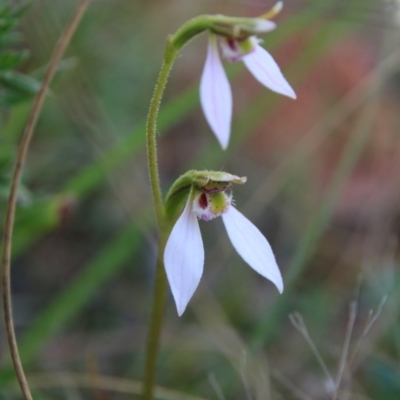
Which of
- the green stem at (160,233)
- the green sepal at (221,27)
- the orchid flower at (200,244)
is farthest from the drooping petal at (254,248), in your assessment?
the green sepal at (221,27)

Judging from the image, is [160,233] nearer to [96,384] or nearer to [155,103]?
[155,103]

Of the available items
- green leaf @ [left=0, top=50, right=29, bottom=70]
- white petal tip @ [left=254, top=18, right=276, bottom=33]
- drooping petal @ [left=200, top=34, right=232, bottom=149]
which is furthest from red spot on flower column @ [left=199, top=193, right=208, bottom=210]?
green leaf @ [left=0, top=50, right=29, bottom=70]

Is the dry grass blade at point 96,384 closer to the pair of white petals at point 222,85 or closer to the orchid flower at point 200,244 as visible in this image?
the orchid flower at point 200,244

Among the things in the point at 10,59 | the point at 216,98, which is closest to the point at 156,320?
the point at 216,98

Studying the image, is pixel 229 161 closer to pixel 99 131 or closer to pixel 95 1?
pixel 99 131

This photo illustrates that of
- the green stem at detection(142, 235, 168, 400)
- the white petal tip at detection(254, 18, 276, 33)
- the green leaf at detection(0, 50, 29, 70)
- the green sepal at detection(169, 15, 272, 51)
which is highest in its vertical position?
the green leaf at detection(0, 50, 29, 70)

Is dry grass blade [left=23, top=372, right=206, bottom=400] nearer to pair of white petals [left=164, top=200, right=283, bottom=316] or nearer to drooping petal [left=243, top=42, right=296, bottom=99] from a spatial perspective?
Answer: pair of white petals [left=164, top=200, right=283, bottom=316]
